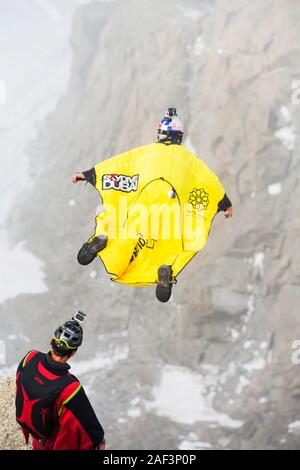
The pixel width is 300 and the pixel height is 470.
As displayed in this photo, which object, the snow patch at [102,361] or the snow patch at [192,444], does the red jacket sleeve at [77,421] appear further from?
the snow patch at [102,361]

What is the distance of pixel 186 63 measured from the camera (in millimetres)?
33719

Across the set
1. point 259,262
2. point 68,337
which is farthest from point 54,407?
point 259,262

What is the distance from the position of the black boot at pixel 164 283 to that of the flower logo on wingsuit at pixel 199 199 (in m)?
1.13

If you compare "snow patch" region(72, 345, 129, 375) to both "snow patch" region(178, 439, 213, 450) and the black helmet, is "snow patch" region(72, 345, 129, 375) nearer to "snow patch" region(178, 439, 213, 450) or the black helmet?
"snow patch" region(178, 439, 213, 450)

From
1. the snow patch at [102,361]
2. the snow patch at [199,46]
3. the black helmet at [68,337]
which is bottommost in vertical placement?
the snow patch at [102,361]

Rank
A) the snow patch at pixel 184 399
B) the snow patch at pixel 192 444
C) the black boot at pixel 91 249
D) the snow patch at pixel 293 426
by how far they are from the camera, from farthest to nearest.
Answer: the snow patch at pixel 184 399, the snow patch at pixel 192 444, the snow patch at pixel 293 426, the black boot at pixel 91 249

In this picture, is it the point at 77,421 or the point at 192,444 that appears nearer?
the point at 77,421

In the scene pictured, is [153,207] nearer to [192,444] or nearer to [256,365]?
[256,365]

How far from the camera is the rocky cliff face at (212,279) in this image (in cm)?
2677

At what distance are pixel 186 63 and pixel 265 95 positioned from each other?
6.88 meters

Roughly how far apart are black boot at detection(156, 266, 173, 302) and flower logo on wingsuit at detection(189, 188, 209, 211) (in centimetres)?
113

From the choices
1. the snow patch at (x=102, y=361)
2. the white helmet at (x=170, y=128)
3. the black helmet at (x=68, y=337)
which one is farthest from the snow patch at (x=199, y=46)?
the black helmet at (x=68, y=337)

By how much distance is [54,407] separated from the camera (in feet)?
19.4

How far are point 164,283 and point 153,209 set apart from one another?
3.74ft
